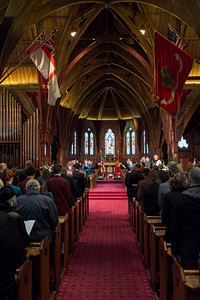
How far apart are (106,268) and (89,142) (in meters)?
33.8

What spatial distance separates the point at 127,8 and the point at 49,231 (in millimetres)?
17645

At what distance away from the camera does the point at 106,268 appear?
7.41m

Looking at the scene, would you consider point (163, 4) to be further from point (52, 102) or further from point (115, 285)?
point (115, 285)

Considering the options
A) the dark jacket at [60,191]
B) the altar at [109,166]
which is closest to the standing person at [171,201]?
the dark jacket at [60,191]

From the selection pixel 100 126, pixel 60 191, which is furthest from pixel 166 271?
pixel 100 126

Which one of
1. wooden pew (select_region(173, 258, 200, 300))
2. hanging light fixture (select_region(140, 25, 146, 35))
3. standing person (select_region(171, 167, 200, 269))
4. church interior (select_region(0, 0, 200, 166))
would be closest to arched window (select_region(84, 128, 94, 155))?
church interior (select_region(0, 0, 200, 166))

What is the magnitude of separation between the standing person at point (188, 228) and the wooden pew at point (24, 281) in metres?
1.44

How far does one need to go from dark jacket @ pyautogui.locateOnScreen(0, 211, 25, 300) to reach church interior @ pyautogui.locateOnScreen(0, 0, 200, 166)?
10.6 meters

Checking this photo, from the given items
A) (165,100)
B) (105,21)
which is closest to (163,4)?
(165,100)

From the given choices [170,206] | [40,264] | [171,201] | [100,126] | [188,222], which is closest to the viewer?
[188,222]

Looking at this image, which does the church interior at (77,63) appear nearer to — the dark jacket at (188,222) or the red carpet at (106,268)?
the red carpet at (106,268)

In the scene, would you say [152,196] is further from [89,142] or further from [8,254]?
[89,142]

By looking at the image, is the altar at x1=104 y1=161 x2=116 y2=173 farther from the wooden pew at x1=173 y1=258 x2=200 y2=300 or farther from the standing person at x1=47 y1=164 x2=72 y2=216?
the wooden pew at x1=173 y1=258 x2=200 y2=300

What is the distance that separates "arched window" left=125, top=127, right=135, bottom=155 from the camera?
132ft
